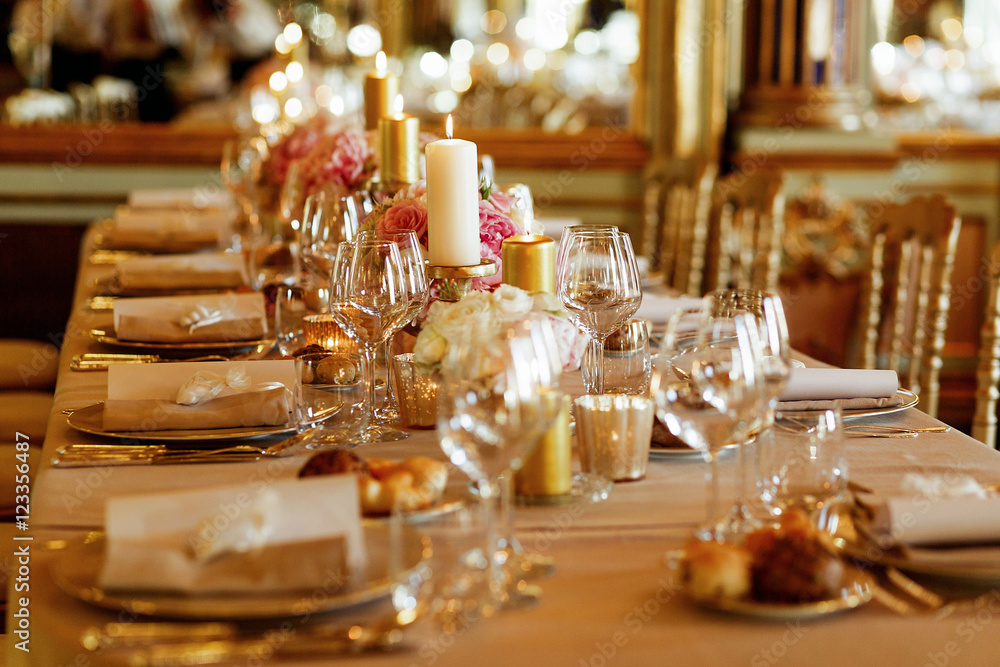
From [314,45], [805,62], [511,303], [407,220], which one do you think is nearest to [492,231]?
[407,220]

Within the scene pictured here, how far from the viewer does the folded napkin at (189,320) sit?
1.62 metres

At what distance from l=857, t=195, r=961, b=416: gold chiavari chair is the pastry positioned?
1248 millimetres

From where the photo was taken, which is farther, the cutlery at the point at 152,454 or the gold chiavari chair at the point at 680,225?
the gold chiavari chair at the point at 680,225

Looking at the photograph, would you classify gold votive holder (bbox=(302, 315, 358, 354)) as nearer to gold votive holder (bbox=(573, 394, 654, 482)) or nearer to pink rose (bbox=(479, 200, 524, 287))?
pink rose (bbox=(479, 200, 524, 287))

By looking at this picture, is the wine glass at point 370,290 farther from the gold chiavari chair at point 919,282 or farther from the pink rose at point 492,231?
the gold chiavari chair at point 919,282

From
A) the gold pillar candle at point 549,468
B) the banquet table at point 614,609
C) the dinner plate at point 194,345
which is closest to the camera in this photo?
the banquet table at point 614,609

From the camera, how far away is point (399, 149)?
1812mm

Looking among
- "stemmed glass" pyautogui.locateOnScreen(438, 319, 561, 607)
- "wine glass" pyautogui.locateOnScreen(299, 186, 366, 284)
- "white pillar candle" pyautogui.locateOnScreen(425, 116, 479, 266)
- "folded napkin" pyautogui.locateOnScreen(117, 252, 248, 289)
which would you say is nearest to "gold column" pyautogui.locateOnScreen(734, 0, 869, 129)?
"folded napkin" pyautogui.locateOnScreen(117, 252, 248, 289)

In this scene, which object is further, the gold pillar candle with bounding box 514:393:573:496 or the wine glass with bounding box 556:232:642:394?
the wine glass with bounding box 556:232:642:394

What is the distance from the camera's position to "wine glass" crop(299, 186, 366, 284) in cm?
169

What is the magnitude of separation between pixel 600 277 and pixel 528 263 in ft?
0.28

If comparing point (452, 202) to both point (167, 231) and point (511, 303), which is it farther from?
point (167, 231)

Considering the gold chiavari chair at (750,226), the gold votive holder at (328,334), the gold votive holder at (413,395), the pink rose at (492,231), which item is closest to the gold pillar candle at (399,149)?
the gold votive holder at (328,334)

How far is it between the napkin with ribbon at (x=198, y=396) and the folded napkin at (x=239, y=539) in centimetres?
35
